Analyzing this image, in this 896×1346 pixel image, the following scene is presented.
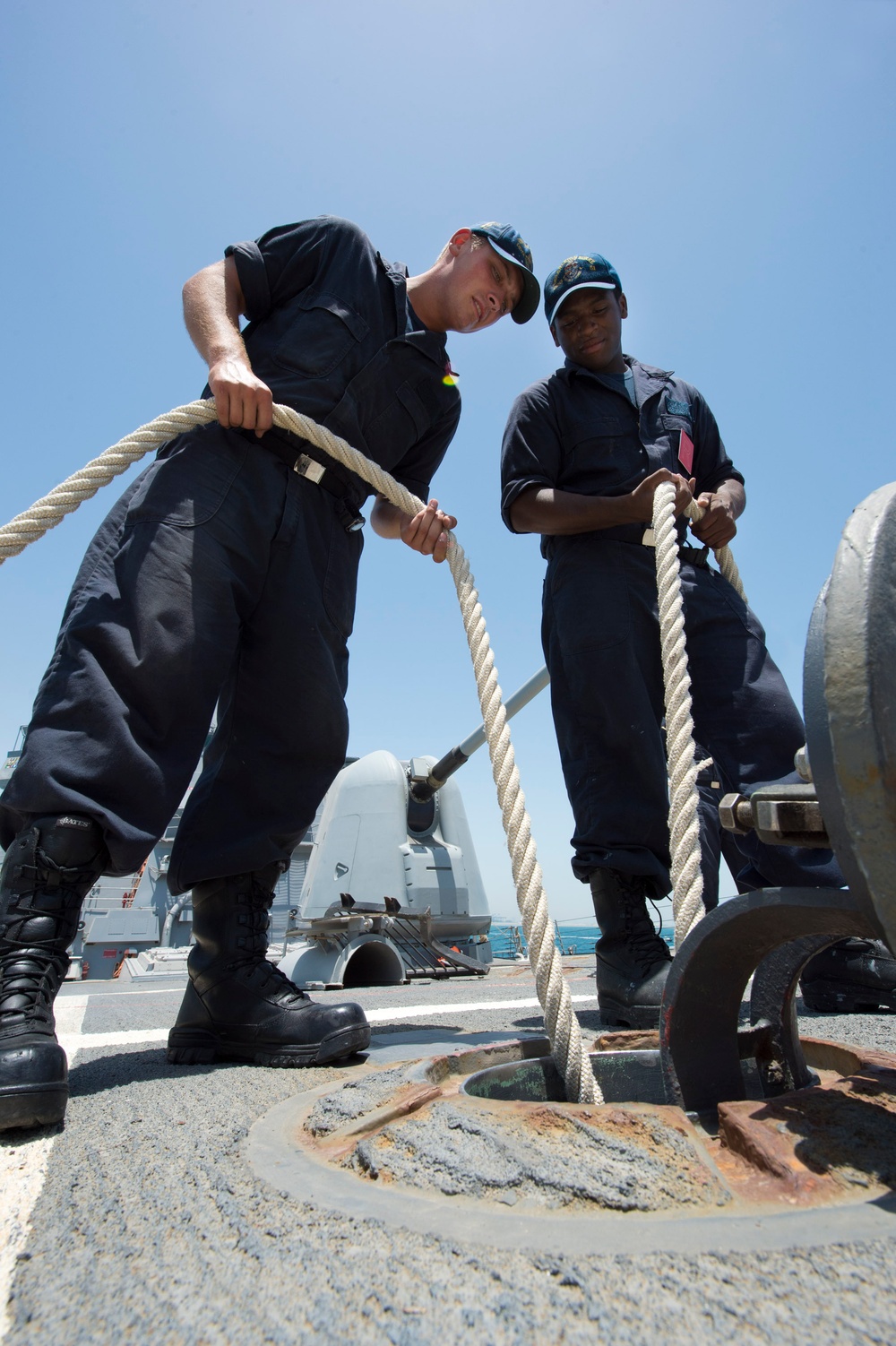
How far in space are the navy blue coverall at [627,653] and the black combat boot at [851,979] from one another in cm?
17

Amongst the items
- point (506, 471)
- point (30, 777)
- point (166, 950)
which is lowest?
point (166, 950)

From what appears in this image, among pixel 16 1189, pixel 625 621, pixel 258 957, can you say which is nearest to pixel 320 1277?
pixel 16 1189

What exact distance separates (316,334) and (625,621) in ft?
3.06

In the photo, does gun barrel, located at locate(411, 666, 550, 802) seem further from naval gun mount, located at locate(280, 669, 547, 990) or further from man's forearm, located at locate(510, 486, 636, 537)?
man's forearm, located at locate(510, 486, 636, 537)

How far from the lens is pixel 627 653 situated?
6.04ft

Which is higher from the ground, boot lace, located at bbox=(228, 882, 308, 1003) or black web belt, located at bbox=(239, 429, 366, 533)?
black web belt, located at bbox=(239, 429, 366, 533)

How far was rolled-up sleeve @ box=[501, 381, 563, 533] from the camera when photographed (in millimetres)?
2025

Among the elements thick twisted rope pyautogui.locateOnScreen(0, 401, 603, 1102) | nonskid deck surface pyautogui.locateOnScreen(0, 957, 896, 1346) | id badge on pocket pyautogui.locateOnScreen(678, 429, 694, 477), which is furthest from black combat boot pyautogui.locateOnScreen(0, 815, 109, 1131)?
id badge on pocket pyautogui.locateOnScreen(678, 429, 694, 477)

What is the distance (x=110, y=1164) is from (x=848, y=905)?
690 millimetres

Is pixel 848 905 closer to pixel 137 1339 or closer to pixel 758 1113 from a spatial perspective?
pixel 758 1113

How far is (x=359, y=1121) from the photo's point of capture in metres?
0.79

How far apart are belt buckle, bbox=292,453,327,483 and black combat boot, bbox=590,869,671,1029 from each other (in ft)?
3.46

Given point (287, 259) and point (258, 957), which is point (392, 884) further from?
point (287, 259)

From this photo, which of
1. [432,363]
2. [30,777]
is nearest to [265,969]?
[30,777]
